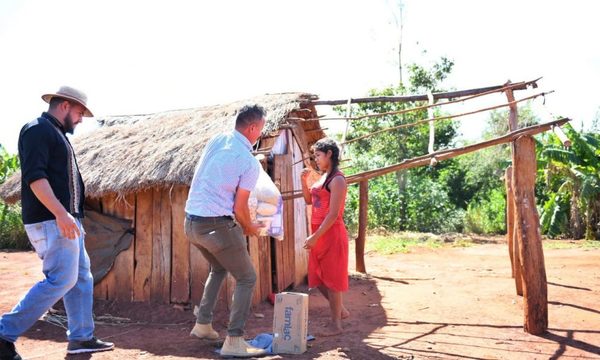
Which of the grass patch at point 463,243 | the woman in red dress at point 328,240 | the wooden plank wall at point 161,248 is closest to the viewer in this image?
the woman in red dress at point 328,240

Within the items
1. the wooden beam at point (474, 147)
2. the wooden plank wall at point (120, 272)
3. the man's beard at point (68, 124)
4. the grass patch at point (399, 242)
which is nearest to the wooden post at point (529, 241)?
the wooden beam at point (474, 147)

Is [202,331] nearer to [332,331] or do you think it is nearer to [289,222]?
[332,331]

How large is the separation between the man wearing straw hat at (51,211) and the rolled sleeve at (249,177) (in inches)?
48.1

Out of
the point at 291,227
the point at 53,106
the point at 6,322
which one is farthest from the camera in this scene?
the point at 291,227

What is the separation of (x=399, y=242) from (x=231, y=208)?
35.8 feet

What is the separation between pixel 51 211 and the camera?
12.4ft

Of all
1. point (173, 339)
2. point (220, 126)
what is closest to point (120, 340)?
point (173, 339)

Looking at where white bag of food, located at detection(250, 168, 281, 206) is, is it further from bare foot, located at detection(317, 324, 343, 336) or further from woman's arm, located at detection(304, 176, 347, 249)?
bare foot, located at detection(317, 324, 343, 336)

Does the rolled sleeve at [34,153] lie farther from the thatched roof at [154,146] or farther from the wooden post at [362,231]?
the wooden post at [362,231]

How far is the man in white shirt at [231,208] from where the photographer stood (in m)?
4.19

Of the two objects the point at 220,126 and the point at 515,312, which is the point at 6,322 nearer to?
the point at 220,126

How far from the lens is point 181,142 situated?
6734 mm

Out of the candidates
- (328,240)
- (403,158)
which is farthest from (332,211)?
(403,158)

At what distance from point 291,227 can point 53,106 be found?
409 cm
